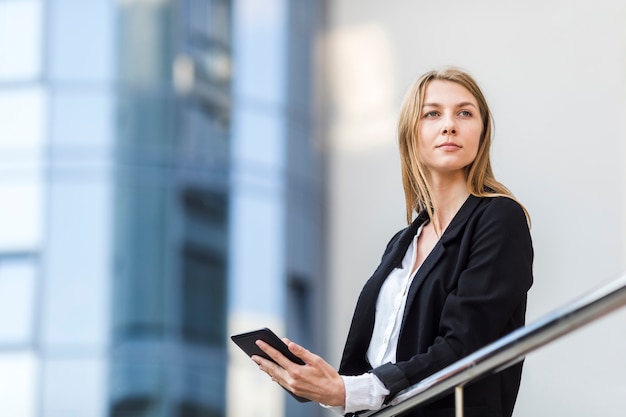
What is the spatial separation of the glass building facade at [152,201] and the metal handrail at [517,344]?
922 centimetres

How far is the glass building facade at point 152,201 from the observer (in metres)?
11.6

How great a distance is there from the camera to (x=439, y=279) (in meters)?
2.72

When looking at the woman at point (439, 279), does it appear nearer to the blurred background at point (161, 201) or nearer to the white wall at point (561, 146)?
the white wall at point (561, 146)

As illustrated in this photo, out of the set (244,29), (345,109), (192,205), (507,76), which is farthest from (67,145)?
(507,76)

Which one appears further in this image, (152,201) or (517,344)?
(152,201)

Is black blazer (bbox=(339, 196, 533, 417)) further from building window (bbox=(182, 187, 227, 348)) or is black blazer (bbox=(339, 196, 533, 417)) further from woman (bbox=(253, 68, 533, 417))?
building window (bbox=(182, 187, 227, 348))

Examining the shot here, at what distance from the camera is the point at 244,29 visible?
41.3 feet

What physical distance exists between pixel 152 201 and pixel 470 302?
966cm

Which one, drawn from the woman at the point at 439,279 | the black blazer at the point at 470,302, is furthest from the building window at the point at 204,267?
the black blazer at the point at 470,302

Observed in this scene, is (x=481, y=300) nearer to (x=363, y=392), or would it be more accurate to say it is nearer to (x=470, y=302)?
(x=470, y=302)

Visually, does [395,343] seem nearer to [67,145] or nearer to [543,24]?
[543,24]

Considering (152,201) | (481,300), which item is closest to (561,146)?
(481,300)

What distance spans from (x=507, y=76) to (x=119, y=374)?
6.75 m

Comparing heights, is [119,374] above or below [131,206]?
below
